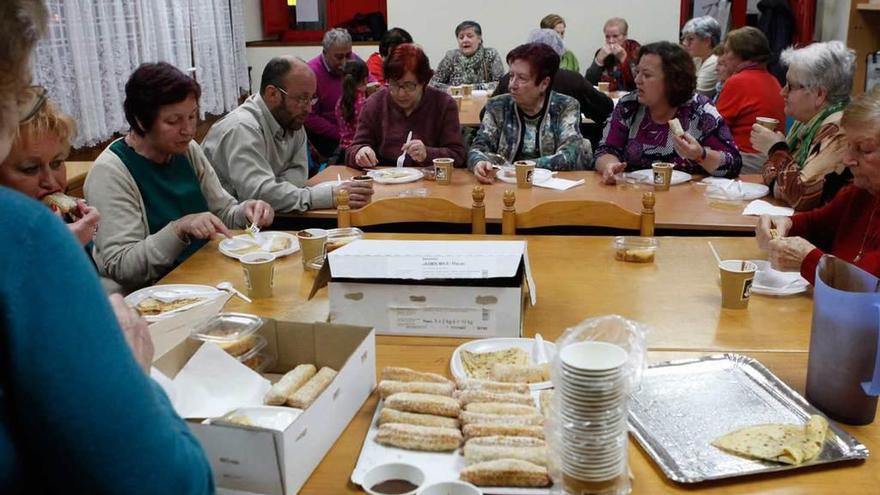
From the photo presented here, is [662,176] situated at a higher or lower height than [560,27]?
lower

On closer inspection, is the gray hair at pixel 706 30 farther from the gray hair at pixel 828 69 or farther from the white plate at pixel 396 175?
the white plate at pixel 396 175

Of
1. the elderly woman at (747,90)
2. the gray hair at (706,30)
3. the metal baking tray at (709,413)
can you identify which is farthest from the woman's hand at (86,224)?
the gray hair at (706,30)

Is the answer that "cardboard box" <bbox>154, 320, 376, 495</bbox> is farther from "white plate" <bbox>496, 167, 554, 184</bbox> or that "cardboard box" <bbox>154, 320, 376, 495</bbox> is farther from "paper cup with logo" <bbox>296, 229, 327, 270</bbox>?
"white plate" <bbox>496, 167, 554, 184</bbox>

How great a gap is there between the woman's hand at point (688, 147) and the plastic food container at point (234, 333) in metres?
2.40

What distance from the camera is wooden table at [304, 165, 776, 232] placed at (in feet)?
9.05

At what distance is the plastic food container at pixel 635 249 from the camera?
2189 millimetres

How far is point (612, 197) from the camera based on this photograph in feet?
10.2

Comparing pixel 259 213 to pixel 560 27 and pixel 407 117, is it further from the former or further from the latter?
pixel 560 27

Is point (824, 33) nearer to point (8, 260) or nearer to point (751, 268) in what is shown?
point (751, 268)

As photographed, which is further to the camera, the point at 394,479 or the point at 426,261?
the point at 426,261

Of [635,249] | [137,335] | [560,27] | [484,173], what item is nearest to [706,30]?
[560,27]

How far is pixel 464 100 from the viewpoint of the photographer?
614 cm

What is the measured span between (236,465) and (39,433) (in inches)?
17.2

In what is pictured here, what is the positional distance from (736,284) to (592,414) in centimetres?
A: 93
